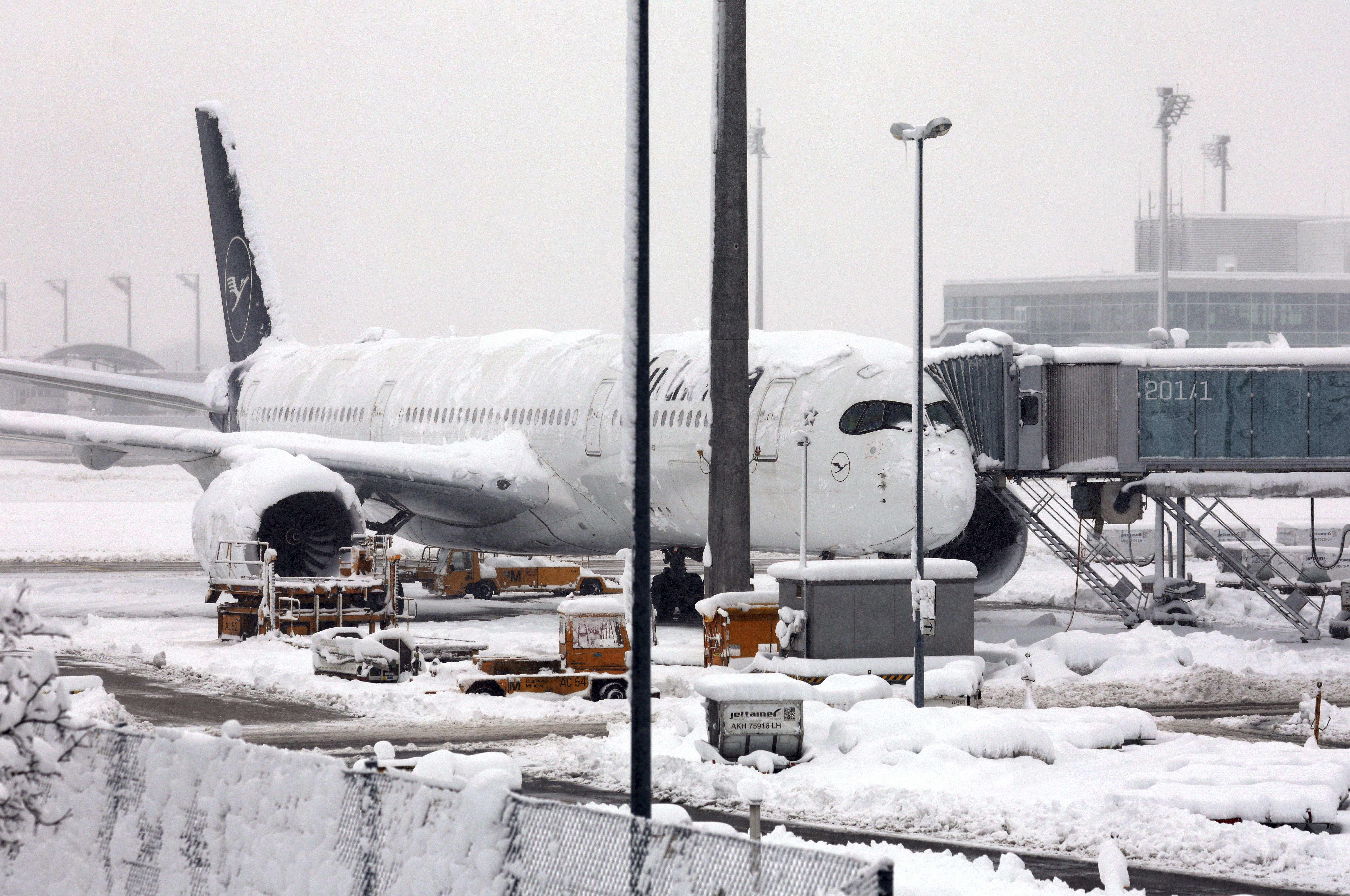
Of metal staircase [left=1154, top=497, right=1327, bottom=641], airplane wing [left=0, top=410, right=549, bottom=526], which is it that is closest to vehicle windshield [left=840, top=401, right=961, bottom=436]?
metal staircase [left=1154, top=497, right=1327, bottom=641]

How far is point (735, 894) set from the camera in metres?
6.60

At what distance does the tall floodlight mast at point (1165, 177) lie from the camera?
61875mm

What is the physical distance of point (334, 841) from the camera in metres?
8.38

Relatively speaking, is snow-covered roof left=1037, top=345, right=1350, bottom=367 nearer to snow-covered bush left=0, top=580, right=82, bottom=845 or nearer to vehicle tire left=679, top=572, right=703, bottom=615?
vehicle tire left=679, top=572, right=703, bottom=615

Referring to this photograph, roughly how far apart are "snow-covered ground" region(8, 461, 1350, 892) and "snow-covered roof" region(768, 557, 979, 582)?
154cm

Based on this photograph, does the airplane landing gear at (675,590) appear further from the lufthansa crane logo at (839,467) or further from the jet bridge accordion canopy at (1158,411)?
the jet bridge accordion canopy at (1158,411)

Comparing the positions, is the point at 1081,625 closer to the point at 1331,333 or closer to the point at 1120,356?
the point at 1120,356

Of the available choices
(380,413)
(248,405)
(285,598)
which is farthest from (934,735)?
(248,405)

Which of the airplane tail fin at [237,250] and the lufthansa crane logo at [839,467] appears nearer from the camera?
the lufthansa crane logo at [839,467]

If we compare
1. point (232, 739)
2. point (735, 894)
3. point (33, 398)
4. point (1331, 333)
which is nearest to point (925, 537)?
point (232, 739)

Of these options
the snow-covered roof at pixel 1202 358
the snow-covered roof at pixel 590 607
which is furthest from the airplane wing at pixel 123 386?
the snow-covered roof at pixel 1202 358

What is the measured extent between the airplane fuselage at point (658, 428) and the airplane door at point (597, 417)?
0.03 m

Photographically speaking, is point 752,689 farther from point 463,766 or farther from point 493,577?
point 493,577

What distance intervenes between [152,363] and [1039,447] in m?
135
